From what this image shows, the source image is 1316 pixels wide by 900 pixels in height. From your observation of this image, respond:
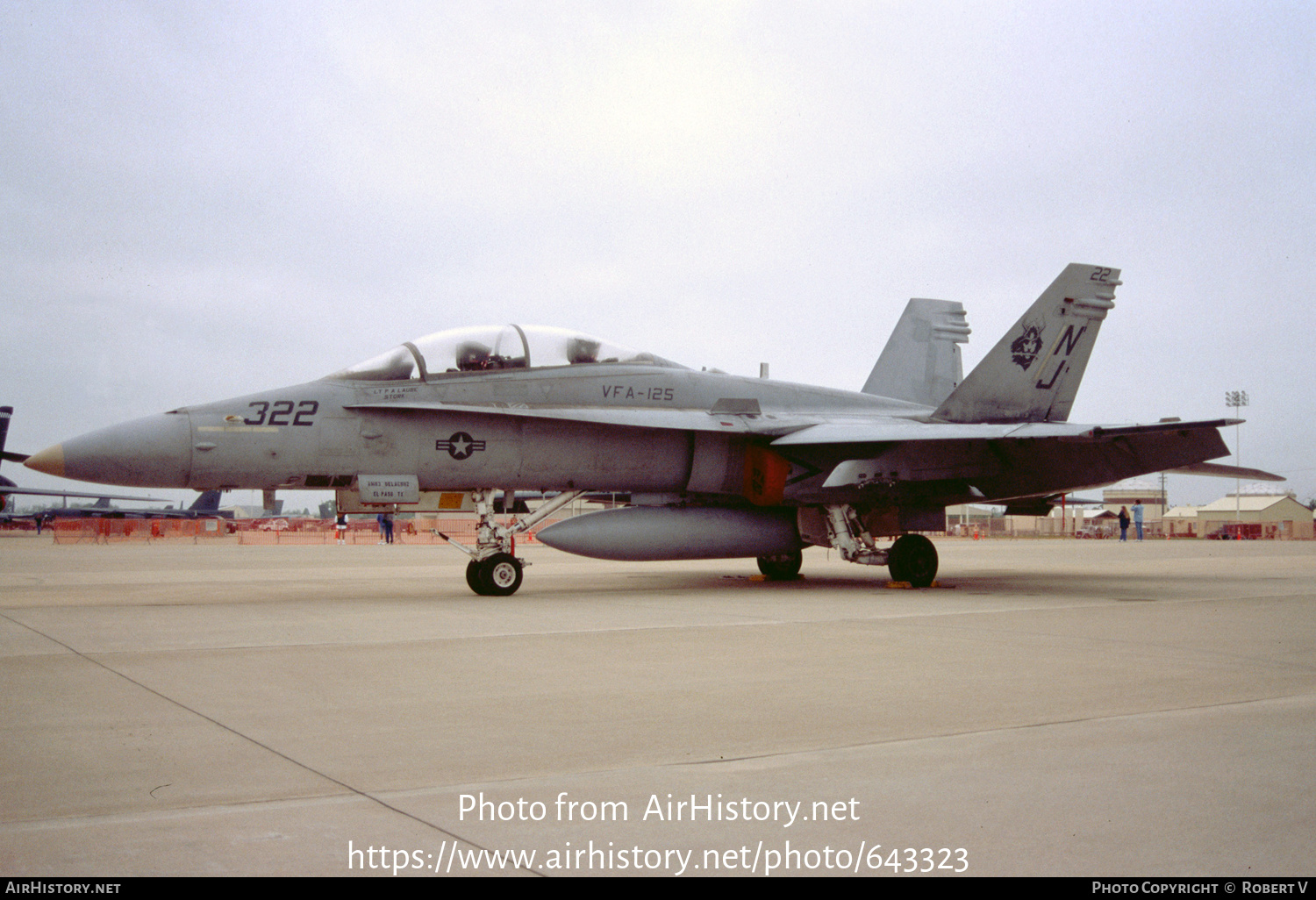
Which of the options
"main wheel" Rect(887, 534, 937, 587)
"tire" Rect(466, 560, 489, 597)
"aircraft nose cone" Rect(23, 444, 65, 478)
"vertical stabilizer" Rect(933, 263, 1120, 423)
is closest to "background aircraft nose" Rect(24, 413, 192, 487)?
"aircraft nose cone" Rect(23, 444, 65, 478)

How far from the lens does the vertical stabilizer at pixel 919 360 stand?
55.5 feet

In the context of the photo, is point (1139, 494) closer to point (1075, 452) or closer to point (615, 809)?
point (1075, 452)

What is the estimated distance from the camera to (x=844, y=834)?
288 cm

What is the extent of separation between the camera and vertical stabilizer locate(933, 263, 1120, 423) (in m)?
13.3

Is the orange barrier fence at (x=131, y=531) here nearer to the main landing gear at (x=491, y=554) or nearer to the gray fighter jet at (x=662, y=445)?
the main landing gear at (x=491, y=554)

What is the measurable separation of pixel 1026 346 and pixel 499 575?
7.51 m

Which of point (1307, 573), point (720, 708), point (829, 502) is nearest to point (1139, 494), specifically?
point (1307, 573)

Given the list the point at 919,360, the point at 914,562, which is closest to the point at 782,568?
the point at 914,562

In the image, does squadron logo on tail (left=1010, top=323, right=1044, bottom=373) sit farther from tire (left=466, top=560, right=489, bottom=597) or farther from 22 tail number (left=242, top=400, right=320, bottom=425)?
22 tail number (left=242, top=400, right=320, bottom=425)

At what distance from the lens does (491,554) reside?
1077cm

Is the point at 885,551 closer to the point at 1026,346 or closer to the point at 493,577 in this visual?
the point at 1026,346

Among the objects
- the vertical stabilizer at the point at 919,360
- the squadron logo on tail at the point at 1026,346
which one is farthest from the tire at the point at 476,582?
the vertical stabilizer at the point at 919,360

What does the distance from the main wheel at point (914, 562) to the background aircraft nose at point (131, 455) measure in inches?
313

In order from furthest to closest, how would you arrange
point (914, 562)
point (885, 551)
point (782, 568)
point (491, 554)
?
point (782, 568)
point (885, 551)
point (914, 562)
point (491, 554)
